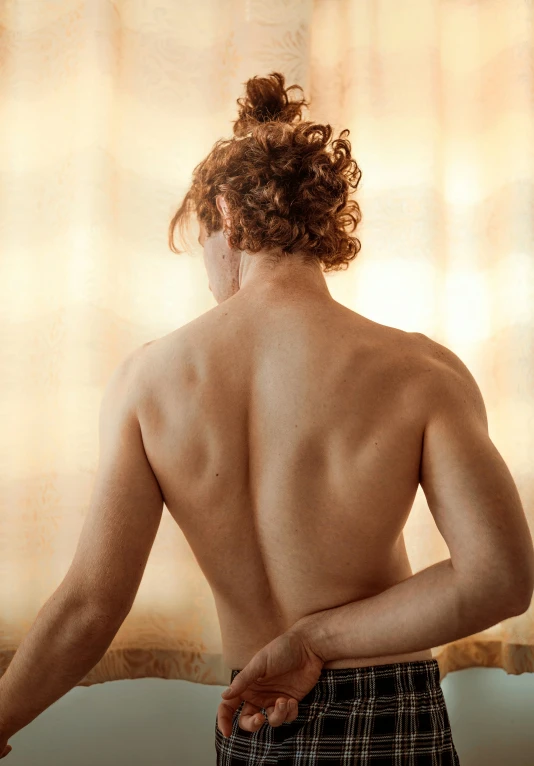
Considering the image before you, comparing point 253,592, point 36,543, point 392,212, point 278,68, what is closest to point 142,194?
point 278,68

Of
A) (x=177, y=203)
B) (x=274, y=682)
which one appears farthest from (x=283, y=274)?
(x=177, y=203)

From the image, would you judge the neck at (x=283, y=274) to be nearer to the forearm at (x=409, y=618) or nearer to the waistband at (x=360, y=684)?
the forearm at (x=409, y=618)

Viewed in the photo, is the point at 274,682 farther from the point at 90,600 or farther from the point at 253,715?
the point at 90,600

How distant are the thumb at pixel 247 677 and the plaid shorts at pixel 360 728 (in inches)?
2.9

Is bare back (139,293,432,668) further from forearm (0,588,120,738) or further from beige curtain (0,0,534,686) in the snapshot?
beige curtain (0,0,534,686)

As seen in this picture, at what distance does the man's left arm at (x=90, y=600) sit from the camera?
90cm

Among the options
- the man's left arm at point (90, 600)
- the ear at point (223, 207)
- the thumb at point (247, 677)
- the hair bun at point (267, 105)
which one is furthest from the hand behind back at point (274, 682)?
the hair bun at point (267, 105)

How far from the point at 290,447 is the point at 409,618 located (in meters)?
0.27

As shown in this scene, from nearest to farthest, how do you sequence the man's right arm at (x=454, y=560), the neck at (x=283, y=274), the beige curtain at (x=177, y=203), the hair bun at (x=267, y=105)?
the man's right arm at (x=454, y=560), the neck at (x=283, y=274), the hair bun at (x=267, y=105), the beige curtain at (x=177, y=203)

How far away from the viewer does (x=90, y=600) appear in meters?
0.90

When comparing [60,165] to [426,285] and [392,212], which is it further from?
[426,285]

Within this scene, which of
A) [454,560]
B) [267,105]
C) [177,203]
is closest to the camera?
[454,560]

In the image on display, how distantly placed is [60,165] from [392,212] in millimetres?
828

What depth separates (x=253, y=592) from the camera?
981 mm
